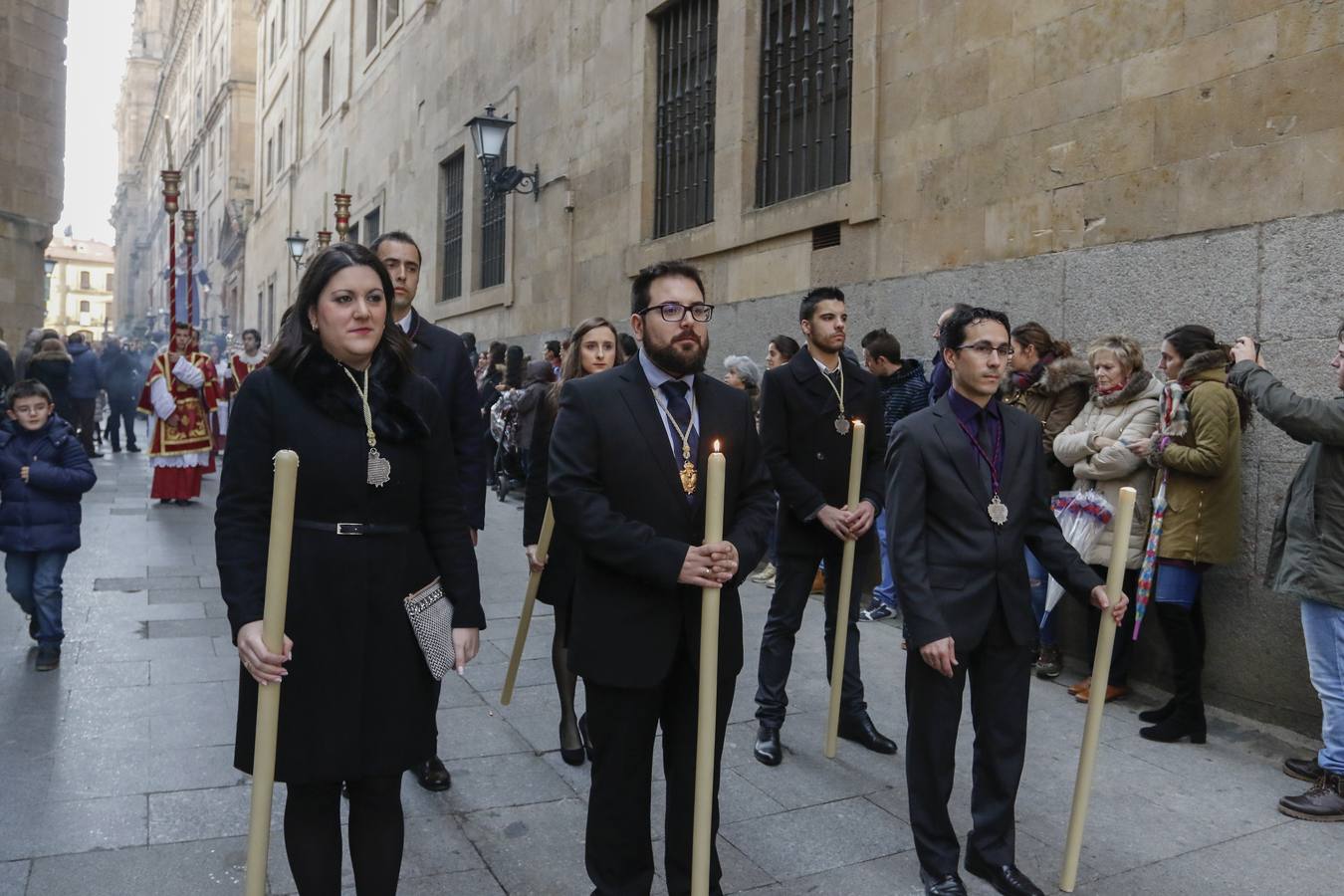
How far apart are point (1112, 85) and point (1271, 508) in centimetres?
256

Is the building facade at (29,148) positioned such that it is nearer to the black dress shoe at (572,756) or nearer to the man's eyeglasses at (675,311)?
the black dress shoe at (572,756)

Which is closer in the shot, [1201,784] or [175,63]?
[1201,784]

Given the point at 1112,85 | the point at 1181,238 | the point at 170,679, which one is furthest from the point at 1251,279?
the point at 170,679

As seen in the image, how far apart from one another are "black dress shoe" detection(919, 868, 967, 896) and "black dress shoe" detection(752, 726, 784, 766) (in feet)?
4.02

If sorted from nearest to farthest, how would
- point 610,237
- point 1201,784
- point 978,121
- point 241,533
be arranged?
point 241,533, point 1201,784, point 978,121, point 610,237

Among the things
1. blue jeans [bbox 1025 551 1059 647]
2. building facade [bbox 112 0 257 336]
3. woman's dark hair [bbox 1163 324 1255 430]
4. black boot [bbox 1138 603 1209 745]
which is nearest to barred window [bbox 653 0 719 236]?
blue jeans [bbox 1025 551 1059 647]

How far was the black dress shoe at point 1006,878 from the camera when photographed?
3391 millimetres

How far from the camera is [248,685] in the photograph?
2.69 metres

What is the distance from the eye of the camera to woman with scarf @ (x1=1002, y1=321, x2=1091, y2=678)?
19.7 feet

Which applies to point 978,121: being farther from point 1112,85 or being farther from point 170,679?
point 170,679

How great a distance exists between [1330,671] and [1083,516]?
1.47 metres

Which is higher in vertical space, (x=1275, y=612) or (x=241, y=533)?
(x=241, y=533)

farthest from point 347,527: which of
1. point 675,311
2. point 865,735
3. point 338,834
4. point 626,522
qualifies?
point 865,735

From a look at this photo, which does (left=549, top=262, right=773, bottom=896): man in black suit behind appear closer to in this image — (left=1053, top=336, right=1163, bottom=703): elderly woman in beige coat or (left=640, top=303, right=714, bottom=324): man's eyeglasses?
(left=640, top=303, right=714, bottom=324): man's eyeglasses
